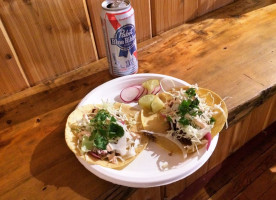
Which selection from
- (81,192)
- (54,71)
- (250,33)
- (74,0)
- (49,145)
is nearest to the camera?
(81,192)

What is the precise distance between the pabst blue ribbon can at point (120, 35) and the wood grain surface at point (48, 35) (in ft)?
0.56

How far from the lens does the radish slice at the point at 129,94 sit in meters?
0.98

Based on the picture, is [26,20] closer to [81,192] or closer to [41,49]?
[41,49]

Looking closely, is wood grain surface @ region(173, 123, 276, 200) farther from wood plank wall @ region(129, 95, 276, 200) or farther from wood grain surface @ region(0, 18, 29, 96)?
wood grain surface @ region(0, 18, 29, 96)

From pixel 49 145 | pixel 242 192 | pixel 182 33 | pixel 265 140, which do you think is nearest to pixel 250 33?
pixel 182 33

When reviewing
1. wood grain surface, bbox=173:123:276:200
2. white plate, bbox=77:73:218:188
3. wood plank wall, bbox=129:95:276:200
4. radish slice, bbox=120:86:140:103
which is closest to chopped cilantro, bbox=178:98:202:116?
white plate, bbox=77:73:218:188

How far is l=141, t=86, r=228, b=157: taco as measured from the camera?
0.80 m

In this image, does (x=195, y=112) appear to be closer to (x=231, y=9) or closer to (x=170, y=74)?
(x=170, y=74)

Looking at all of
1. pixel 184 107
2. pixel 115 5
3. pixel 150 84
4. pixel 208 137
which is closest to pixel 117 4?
pixel 115 5

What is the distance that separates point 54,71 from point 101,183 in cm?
56

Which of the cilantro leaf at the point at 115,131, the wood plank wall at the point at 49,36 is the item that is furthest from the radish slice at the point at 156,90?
the wood plank wall at the point at 49,36

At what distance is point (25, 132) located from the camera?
92cm

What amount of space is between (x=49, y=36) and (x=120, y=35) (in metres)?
0.28

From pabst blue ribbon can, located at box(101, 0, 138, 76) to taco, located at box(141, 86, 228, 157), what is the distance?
0.72 ft
